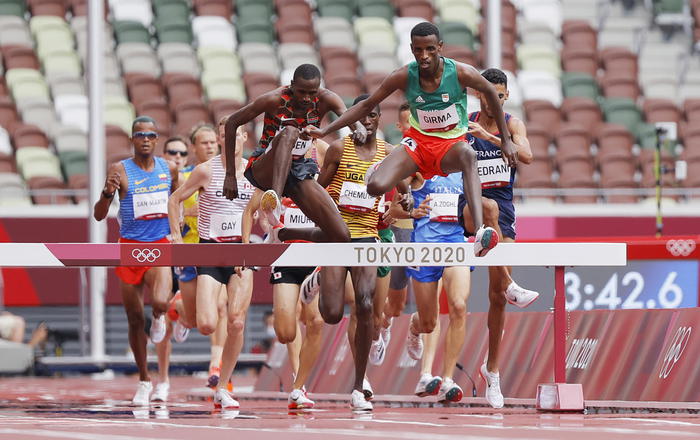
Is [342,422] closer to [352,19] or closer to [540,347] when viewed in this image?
[540,347]

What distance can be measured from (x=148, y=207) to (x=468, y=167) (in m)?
4.17

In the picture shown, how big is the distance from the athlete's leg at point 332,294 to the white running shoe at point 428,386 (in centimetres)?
126

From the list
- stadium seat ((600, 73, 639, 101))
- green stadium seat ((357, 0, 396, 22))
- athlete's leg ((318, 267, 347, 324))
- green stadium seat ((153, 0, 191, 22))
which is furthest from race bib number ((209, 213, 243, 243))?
green stadium seat ((357, 0, 396, 22))

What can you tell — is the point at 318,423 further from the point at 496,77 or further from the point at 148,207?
the point at 148,207

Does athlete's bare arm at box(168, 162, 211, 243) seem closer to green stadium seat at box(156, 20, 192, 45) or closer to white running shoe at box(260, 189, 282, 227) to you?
white running shoe at box(260, 189, 282, 227)

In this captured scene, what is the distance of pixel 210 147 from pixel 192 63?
43.3 ft

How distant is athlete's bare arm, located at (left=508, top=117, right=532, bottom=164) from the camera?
36.7 ft

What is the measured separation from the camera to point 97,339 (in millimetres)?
21438

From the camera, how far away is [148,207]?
13648 millimetres

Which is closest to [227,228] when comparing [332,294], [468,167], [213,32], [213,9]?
[332,294]

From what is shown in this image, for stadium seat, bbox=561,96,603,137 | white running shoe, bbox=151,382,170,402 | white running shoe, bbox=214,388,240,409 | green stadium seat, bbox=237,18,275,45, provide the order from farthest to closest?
green stadium seat, bbox=237,18,275,45 < stadium seat, bbox=561,96,603,137 < white running shoe, bbox=151,382,170,402 < white running shoe, bbox=214,388,240,409

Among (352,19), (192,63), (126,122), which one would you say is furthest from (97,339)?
(352,19)

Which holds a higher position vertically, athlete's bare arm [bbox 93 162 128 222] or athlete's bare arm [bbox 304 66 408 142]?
athlete's bare arm [bbox 304 66 408 142]

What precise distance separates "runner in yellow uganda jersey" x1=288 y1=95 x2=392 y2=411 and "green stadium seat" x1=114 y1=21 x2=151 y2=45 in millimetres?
15968
